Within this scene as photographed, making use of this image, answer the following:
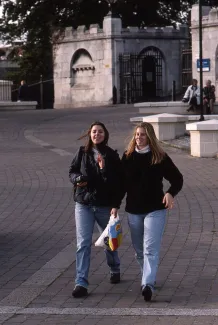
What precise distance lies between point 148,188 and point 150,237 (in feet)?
1.44

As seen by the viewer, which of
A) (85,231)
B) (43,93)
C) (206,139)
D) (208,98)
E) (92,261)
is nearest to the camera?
(85,231)

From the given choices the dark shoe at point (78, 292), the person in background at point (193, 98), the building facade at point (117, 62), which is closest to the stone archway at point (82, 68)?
the building facade at point (117, 62)

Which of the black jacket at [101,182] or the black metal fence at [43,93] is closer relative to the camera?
the black jacket at [101,182]

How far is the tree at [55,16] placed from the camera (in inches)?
2067

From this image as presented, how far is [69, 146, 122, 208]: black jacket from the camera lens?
8680 millimetres

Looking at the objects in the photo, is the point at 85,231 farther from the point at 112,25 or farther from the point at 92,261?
the point at 112,25

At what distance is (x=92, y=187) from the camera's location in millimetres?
8734

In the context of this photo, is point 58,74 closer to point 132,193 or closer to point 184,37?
point 184,37

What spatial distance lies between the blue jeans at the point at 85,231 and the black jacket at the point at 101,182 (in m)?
0.08

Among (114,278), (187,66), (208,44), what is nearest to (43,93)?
(187,66)

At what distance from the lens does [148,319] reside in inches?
304

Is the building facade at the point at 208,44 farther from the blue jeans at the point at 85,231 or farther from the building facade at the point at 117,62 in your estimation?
the blue jeans at the point at 85,231

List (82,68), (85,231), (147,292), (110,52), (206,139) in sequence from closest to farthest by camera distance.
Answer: (147,292) < (85,231) < (206,139) < (110,52) < (82,68)

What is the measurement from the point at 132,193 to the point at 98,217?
1.53ft
